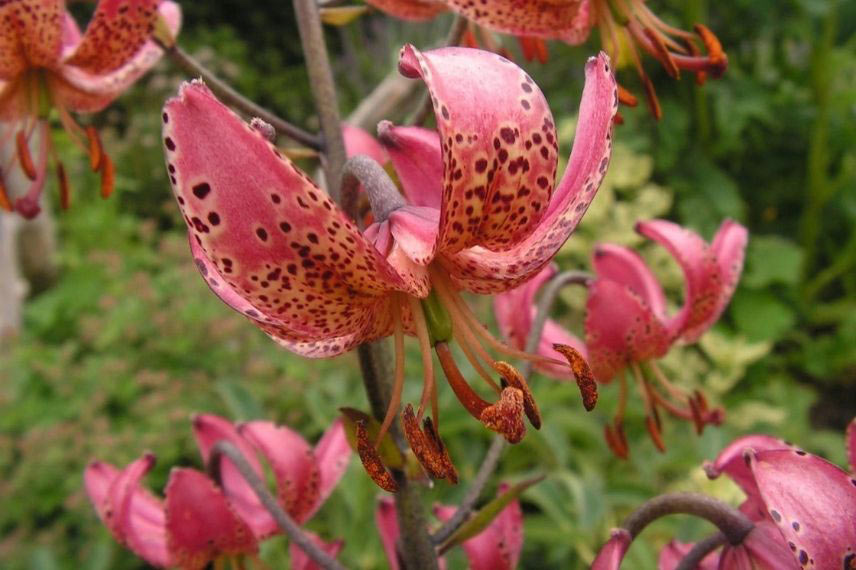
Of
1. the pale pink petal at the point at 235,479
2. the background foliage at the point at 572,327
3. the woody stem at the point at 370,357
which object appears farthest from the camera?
the background foliage at the point at 572,327

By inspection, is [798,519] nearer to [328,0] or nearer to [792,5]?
[328,0]

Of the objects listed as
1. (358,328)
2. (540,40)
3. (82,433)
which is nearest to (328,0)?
(540,40)

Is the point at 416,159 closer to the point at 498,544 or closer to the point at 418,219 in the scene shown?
the point at 418,219

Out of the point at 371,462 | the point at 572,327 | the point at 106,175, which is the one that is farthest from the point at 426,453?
the point at 572,327

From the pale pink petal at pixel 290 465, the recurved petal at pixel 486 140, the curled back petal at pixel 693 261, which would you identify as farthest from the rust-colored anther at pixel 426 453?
the curled back petal at pixel 693 261

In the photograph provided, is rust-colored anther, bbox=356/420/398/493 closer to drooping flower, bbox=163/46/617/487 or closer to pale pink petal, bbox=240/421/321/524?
drooping flower, bbox=163/46/617/487

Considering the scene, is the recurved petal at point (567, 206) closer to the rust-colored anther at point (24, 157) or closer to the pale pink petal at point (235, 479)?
the pale pink petal at point (235, 479)
